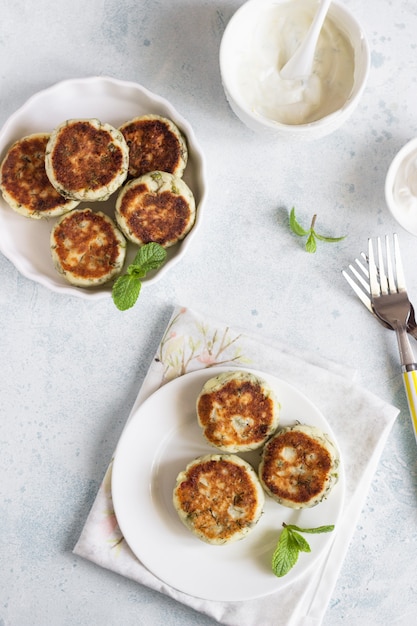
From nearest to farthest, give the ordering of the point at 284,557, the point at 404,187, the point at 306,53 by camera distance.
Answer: the point at 306,53 < the point at 284,557 < the point at 404,187

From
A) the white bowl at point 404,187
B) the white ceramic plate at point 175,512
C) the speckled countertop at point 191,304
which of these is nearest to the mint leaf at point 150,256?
the speckled countertop at point 191,304

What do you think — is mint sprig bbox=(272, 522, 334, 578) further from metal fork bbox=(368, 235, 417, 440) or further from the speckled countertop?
metal fork bbox=(368, 235, 417, 440)

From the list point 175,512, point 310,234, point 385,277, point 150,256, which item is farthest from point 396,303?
point 175,512

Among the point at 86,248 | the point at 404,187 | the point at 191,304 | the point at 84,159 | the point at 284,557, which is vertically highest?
the point at 404,187

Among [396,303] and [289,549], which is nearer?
[289,549]

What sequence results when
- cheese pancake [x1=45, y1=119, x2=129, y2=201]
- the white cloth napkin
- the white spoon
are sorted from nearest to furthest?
the white spoon, cheese pancake [x1=45, y1=119, x2=129, y2=201], the white cloth napkin

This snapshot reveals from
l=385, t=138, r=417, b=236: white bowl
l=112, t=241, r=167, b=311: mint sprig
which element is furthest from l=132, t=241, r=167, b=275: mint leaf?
l=385, t=138, r=417, b=236: white bowl

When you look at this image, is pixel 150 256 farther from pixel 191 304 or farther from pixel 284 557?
pixel 284 557

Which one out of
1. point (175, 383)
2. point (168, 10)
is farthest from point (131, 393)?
→ point (168, 10)
